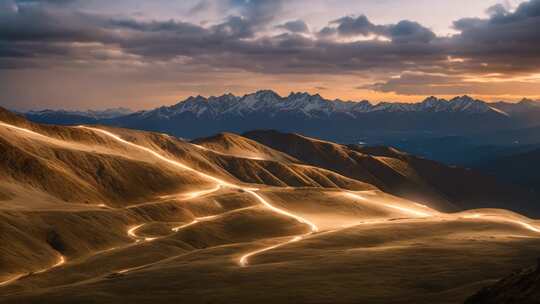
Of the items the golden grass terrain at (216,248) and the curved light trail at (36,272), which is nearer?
the golden grass terrain at (216,248)

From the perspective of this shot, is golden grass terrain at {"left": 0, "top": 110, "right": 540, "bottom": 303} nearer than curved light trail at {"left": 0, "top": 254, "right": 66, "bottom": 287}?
Yes

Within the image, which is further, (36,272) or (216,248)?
(36,272)

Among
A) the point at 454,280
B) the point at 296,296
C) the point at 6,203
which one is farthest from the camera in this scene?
the point at 6,203

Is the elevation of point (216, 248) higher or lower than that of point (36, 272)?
higher

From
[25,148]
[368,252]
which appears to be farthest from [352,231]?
[25,148]

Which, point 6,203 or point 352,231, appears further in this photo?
point 6,203

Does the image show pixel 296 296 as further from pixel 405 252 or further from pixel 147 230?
pixel 147 230

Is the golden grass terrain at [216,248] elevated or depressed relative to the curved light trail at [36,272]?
elevated

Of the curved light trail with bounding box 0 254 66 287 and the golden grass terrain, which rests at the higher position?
the golden grass terrain
